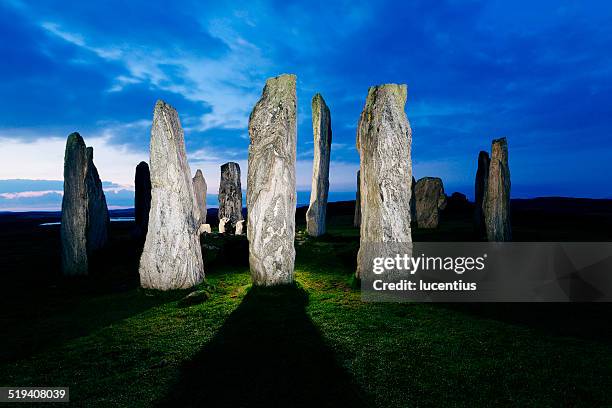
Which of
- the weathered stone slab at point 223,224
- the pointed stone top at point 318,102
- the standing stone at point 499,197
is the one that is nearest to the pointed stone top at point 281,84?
the pointed stone top at point 318,102

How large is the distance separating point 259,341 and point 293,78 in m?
5.70

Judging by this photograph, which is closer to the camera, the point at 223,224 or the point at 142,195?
the point at 142,195

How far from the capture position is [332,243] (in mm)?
14062

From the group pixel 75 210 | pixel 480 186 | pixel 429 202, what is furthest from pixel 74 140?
pixel 429 202

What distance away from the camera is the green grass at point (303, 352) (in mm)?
3734

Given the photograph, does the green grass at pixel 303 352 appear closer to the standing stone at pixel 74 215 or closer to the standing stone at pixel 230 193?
the standing stone at pixel 74 215

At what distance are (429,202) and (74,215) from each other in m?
16.3

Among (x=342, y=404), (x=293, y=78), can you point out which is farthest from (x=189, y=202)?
(x=342, y=404)

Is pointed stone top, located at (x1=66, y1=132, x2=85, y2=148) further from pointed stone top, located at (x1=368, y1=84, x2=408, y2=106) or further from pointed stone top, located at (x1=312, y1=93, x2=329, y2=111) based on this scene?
pointed stone top, located at (x1=312, y1=93, x2=329, y2=111)

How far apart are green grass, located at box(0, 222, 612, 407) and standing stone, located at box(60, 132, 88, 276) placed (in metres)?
2.20

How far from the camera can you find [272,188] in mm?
7746

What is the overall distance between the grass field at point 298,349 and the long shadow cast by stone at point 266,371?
0.02m

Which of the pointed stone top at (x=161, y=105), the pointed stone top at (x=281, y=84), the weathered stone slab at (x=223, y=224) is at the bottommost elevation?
the weathered stone slab at (x=223, y=224)

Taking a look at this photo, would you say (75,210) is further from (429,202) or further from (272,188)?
(429,202)
